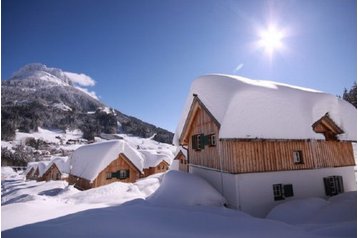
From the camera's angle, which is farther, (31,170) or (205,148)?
(31,170)

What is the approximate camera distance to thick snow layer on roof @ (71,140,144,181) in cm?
2783

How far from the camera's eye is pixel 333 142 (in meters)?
16.9

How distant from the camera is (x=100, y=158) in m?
28.2

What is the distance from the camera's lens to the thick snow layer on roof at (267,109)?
46.1 ft

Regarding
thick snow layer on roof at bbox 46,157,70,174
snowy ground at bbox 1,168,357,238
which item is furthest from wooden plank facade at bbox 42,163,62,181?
snowy ground at bbox 1,168,357,238

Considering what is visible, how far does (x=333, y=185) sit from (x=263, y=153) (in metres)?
6.62

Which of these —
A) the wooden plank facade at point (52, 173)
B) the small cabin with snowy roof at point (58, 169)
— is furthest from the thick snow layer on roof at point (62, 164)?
the wooden plank facade at point (52, 173)

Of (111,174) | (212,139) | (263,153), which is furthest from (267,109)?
(111,174)

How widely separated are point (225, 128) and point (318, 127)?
8.26m

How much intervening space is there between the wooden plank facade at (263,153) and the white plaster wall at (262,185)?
40 centimetres

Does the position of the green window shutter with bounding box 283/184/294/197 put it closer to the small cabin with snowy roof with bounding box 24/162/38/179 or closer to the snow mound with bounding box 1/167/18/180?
the small cabin with snowy roof with bounding box 24/162/38/179

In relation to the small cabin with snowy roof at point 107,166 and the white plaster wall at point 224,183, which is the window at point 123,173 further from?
the white plaster wall at point 224,183

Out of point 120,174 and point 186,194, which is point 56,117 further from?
point 186,194

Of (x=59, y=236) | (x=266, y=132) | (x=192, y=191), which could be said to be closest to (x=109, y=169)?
(x=192, y=191)
